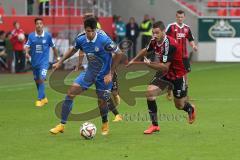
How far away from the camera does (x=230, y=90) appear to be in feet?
75.5

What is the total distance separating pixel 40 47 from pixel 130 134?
668 cm

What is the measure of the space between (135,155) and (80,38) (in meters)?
3.01

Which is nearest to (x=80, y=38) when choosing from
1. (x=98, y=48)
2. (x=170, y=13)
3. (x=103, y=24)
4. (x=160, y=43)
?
(x=98, y=48)

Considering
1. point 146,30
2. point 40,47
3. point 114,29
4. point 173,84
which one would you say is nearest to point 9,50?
point 114,29

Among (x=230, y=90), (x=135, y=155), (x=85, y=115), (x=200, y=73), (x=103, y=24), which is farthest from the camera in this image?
(x=103, y=24)

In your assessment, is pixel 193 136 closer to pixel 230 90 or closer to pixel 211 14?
pixel 230 90

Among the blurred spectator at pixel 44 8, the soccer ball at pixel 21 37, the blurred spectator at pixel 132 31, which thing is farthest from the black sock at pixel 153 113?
the blurred spectator at pixel 132 31

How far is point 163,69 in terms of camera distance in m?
13.5

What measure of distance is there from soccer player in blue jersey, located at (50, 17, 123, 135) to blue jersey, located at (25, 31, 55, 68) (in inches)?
230

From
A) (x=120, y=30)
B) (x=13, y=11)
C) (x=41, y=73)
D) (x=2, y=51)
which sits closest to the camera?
(x=41, y=73)

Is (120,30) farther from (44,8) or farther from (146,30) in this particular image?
Result: (44,8)

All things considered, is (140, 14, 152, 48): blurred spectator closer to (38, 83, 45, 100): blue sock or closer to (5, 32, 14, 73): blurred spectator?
(5, 32, 14, 73): blurred spectator

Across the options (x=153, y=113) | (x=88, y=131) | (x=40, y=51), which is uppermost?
(x=40, y=51)

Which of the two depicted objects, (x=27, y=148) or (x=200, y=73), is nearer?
(x=27, y=148)
